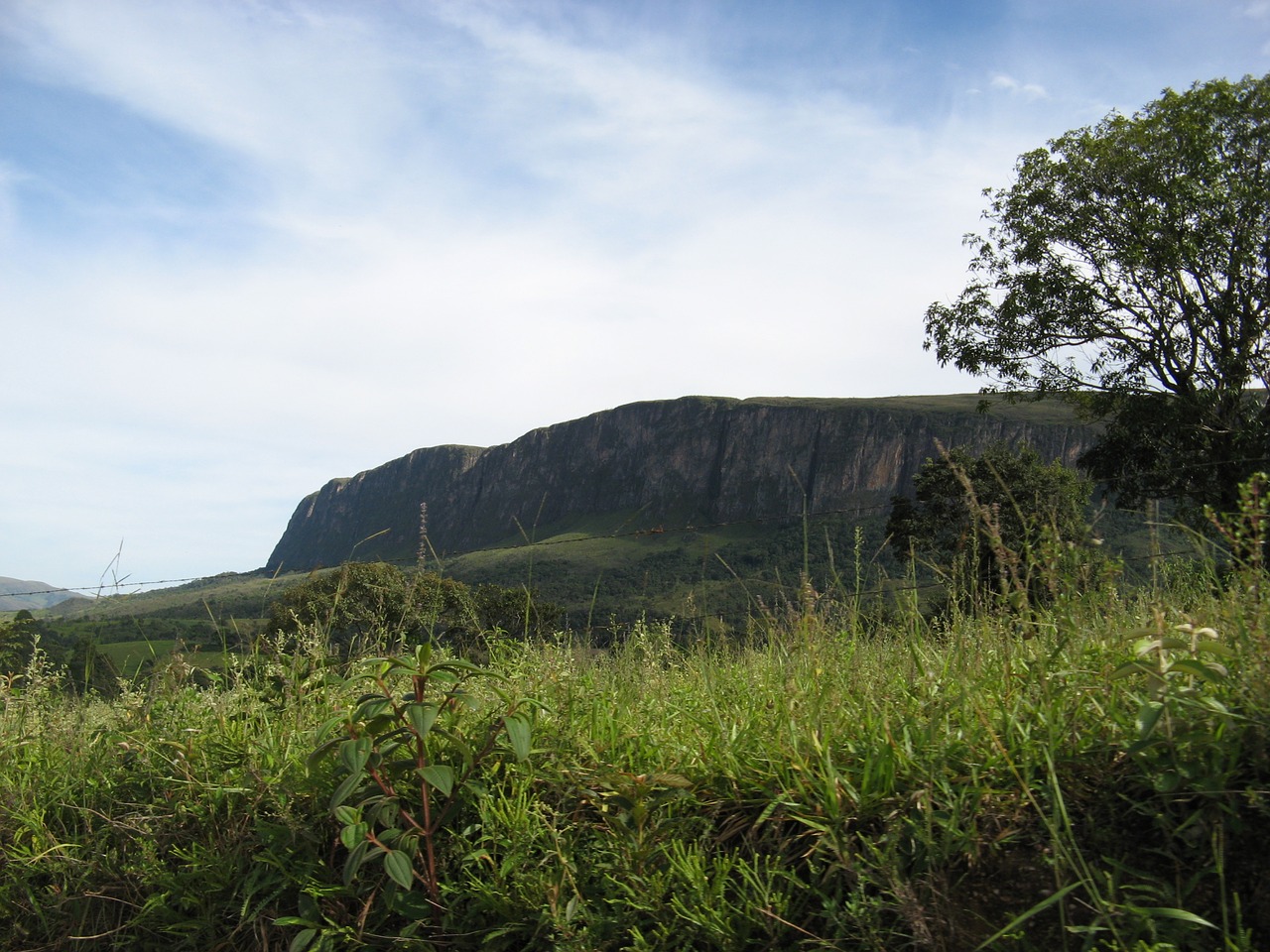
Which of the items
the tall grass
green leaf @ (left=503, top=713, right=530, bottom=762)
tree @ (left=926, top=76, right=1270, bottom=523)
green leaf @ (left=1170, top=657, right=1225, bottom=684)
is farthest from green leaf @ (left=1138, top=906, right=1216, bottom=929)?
tree @ (left=926, top=76, right=1270, bottom=523)

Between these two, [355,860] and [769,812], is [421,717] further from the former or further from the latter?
[769,812]

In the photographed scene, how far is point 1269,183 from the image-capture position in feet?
56.2

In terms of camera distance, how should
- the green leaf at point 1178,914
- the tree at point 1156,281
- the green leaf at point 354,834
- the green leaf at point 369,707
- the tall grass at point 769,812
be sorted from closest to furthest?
1. the green leaf at point 1178,914
2. the tall grass at point 769,812
3. the green leaf at point 354,834
4. the green leaf at point 369,707
5. the tree at point 1156,281

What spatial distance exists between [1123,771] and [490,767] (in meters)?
1.66

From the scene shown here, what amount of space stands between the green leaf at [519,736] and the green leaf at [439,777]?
179 mm

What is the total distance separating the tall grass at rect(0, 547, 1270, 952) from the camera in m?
1.93

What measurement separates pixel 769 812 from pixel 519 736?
68 centimetres

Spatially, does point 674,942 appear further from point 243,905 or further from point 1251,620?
point 1251,620

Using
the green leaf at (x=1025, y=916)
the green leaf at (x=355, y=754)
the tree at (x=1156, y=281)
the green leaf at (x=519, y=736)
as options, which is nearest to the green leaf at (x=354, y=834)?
the green leaf at (x=355, y=754)

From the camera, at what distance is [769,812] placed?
226cm

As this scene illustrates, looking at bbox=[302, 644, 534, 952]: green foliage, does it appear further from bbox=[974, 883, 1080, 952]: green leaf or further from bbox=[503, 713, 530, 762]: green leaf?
bbox=[974, 883, 1080, 952]: green leaf

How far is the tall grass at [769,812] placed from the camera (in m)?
1.93

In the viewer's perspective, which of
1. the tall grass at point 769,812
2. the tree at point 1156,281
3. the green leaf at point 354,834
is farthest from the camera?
the tree at point 1156,281

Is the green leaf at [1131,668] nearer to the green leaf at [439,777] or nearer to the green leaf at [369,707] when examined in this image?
the green leaf at [439,777]
